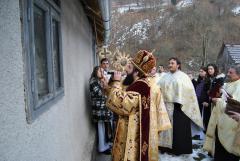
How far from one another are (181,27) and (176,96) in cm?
5811

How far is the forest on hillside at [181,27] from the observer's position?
51375 millimetres

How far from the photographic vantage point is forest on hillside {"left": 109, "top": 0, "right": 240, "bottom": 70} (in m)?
51.4

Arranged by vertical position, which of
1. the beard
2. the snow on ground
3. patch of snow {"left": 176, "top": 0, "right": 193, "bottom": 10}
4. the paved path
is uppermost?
patch of snow {"left": 176, "top": 0, "right": 193, "bottom": 10}

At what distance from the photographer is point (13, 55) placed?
141 centimetres

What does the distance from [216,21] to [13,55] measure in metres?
65.8

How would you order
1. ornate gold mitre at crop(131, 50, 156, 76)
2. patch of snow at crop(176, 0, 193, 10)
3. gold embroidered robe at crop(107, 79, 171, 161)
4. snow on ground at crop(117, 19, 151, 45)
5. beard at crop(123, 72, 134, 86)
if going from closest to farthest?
gold embroidered robe at crop(107, 79, 171, 161)
ornate gold mitre at crop(131, 50, 156, 76)
beard at crop(123, 72, 134, 86)
snow on ground at crop(117, 19, 151, 45)
patch of snow at crop(176, 0, 193, 10)

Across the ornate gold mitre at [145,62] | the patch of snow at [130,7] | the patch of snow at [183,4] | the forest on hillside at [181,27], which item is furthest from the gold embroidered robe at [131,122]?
the patch of snow at [130,7]

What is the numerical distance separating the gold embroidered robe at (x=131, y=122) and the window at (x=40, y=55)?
3.24 ft

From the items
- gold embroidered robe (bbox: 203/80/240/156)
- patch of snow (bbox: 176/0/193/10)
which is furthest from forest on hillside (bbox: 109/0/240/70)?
gold embroidered robe (bbox: 203/80/240/156)

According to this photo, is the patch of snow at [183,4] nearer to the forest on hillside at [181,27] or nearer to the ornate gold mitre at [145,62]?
the forest on hillside at [181,27]

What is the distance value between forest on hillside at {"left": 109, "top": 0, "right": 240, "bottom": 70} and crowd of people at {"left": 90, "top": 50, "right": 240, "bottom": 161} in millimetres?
39887

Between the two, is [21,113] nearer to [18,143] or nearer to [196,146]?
[18,143]

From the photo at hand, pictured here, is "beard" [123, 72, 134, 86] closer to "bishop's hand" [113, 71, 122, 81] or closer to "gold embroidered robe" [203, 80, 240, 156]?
"bishop's hand" [113, 71, 122, 81]

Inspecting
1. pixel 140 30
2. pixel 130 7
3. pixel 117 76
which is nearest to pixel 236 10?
pixel 140 30
